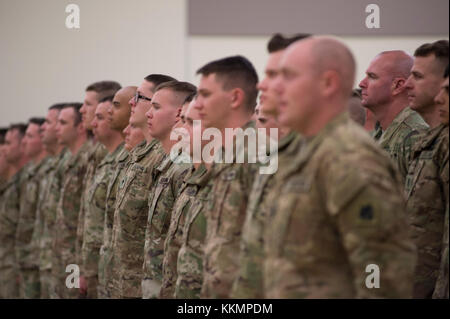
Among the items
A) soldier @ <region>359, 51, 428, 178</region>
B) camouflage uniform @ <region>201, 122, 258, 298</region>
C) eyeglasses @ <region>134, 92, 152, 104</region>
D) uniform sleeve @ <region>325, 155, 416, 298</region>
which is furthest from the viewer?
eyeglasses @ <region>134, 92, 152, 104</region>

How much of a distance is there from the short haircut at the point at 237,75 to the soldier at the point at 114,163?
5.57ft

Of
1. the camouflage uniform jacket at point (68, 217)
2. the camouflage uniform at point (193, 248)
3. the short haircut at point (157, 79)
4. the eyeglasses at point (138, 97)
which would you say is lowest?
the camouflage uniform jacket at point (68, 217)

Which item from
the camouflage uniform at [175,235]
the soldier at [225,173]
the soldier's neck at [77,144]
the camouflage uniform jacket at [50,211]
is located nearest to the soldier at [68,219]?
the camouflage uniform jacket at [50,211]

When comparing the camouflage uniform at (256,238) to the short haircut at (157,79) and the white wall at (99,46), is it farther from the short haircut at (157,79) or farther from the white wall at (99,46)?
the white wall at (99,46)

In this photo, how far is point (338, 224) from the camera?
7.36 ft

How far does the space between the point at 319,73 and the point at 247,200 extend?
2.36 feet

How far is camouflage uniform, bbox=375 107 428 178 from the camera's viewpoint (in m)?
3.78

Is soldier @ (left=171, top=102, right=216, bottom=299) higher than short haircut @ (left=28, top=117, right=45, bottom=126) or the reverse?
the reverse

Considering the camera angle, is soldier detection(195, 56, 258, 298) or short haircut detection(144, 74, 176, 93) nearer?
soldier detection(195, 56, 258, 298)

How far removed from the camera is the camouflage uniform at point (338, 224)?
2.18m

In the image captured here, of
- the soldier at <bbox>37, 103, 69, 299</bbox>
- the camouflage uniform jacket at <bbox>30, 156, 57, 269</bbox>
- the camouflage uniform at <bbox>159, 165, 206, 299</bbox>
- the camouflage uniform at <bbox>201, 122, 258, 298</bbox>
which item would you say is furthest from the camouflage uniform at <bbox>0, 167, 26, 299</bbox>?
the camouflage uniform at <bbox>201, 122, 258, 298</bbox>

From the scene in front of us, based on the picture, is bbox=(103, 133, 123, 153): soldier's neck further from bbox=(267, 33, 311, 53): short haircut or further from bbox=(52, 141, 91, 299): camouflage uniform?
bbox=(267, 33, 311, 53): short haircut

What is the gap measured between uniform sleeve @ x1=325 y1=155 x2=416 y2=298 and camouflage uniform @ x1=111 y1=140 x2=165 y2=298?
7.54 ft
